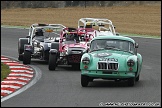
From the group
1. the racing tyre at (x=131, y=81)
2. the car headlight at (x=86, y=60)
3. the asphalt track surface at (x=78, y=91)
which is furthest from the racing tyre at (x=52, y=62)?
the racing tyre at (x=131, y=81)

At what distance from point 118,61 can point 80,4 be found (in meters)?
46.1

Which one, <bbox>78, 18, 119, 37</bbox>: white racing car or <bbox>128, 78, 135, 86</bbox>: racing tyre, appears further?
<bbox>78, 18, 119, 37</bbox>: white racing car

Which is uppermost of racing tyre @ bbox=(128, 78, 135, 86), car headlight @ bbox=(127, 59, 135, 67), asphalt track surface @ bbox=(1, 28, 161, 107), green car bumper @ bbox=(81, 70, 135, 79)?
car headlight @ bbox=(127, 59, 135, 67)

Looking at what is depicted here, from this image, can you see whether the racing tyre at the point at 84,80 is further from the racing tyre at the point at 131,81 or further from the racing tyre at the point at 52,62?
the racing tyre at the point at 52,62

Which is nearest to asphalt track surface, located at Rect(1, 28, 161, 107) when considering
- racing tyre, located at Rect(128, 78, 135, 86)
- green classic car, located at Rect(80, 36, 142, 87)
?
racing tyre, located at Rect(128, 78, 135, 86)

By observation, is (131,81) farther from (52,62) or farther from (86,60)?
(52,62)

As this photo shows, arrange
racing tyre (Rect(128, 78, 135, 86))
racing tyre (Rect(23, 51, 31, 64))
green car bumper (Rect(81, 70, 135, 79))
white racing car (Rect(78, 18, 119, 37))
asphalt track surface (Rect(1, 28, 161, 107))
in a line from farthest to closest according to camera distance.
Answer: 1. white racing car (Rect(78, 18, 119, 37))
2. racing tyre (Rect(23, 51, 31, 64))
3. racing tyre (Rect(128, 78, 135, 86))
4. green car bumper (Rect(81, 70, 135, 79))
5. asphalt track surface (Rect(1, 28, 161, 107))

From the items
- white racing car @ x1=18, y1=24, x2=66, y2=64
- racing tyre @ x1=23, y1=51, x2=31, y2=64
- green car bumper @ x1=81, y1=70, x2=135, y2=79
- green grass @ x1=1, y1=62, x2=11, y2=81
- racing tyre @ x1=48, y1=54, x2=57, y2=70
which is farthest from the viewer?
white racing car @ x1=18, y1=24, x2=66, y2=64

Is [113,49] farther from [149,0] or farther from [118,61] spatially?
[149,0]

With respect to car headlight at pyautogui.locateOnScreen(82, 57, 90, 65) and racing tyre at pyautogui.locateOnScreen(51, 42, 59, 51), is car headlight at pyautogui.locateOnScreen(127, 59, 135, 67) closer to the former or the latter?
car headlight at pyautogui.locateOnScreen(82, 57, 90, 65)

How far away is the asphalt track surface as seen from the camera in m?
12.3

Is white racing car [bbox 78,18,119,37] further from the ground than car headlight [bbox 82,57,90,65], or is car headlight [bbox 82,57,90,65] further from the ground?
white racing car [bbox 78,18,119,37]

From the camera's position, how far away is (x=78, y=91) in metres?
14.2

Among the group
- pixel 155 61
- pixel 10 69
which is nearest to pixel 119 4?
pixel 155 61
